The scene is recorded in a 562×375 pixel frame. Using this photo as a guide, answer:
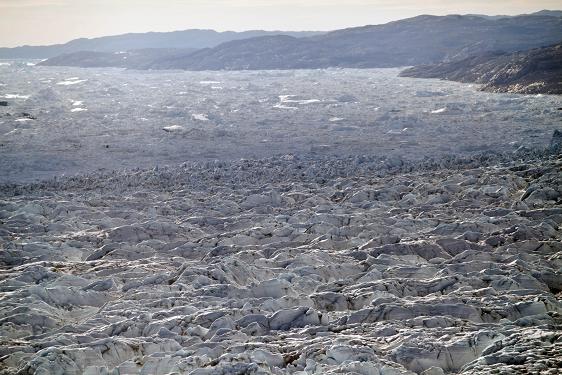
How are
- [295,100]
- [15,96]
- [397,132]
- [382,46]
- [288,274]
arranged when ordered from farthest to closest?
[382,46] → [15,96] → [295,100] → [397,132] → [288,274]

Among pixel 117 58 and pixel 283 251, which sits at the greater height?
pixel 117 58

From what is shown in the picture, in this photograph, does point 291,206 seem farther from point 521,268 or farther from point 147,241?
point 521,268

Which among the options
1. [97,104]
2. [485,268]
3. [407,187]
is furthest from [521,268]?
[97,104]

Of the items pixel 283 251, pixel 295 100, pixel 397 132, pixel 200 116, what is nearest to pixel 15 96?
pixel 200 116

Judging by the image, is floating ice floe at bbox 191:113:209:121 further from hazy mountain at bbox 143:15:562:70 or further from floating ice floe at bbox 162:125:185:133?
hazy mountain at bbox 143:15:562:70

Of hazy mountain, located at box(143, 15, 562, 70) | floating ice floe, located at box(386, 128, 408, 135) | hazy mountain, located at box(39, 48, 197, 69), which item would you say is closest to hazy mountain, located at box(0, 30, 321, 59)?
hazy mountain, located at box(39, 48, 197, 69)

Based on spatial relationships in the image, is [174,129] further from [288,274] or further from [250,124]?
[288,274]
